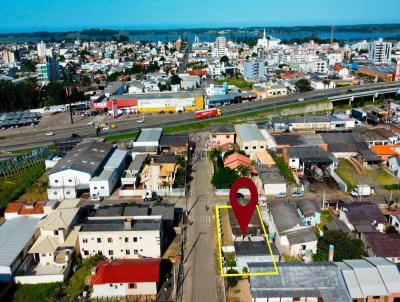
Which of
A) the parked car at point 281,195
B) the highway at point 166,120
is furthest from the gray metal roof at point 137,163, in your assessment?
the highway at point 166,120

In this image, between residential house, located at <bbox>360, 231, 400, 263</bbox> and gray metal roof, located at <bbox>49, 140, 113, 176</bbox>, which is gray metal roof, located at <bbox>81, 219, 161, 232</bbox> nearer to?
gray metal roof, located at <bbox>49, 140, 113, 176</bbox>

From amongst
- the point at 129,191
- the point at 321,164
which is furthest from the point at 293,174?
the point at 129,191

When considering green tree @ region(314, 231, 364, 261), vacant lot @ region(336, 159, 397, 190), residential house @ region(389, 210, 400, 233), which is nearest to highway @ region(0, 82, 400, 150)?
vacant lot @ region(336, 159, 397, 190)

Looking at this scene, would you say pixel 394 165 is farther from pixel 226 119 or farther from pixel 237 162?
pixel 226 119

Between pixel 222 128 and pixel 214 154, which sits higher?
pixel 222 128

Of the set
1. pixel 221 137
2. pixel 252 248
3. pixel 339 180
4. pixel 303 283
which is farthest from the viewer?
pixel 221 137

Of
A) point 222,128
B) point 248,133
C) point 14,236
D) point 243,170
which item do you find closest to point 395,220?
point 243,170

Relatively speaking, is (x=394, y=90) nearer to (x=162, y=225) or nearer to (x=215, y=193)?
(x=215, y=193)
